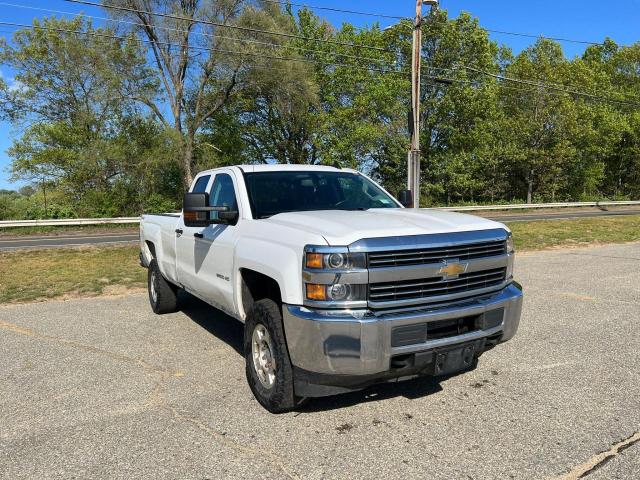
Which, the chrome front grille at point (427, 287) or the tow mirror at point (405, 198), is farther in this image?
the tow mirror at point (405, 198)

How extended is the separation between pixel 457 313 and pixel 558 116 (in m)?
38.5

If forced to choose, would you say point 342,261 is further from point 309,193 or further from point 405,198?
point 405,198

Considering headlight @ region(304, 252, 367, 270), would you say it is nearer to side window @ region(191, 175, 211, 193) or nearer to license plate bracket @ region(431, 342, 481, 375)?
license plate bracket @ region(431, 342, 481, 375)

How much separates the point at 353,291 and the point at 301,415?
3.65ft

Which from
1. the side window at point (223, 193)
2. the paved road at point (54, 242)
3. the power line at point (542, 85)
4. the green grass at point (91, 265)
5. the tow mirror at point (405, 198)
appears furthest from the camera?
the power line at point (542, 85)

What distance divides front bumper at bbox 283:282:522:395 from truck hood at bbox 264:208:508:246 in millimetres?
501

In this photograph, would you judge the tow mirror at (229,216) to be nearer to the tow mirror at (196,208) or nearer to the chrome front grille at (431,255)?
the tow mirror at (196,208)

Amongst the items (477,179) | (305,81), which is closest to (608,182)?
(477,179)

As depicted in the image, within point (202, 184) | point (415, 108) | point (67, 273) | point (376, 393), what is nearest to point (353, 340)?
point (376, 393)

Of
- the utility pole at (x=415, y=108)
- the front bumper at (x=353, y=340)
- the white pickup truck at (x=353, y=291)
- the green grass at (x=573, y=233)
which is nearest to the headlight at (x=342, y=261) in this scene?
the white pickup truck at (x=353, y=291)

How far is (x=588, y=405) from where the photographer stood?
3.79 metres

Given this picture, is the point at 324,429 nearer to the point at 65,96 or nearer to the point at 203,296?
the point at 203,296

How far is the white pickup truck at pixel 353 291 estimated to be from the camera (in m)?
3.22

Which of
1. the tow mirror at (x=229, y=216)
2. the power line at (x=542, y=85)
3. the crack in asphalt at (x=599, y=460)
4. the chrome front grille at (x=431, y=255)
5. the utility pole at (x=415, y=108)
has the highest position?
the power line at (x=542, y=85)
